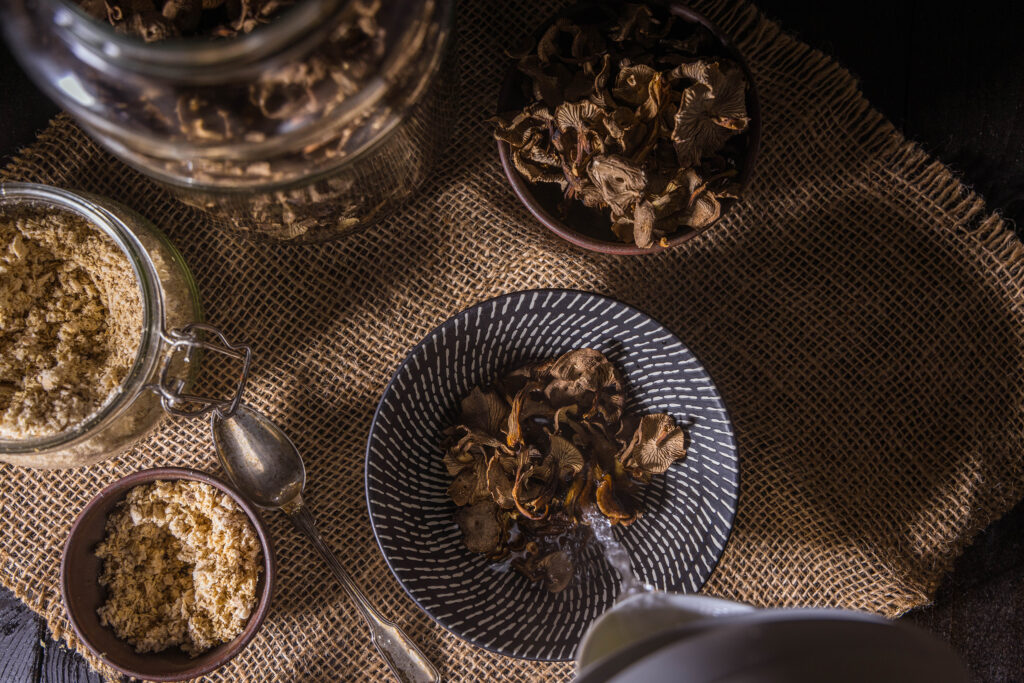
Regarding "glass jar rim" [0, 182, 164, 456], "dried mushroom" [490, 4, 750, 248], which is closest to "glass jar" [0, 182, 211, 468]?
"glass jar rim" [0, 182, 164, 456]

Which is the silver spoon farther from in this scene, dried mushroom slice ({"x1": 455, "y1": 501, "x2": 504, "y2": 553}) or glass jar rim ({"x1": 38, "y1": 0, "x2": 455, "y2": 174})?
glass jar rim ({"x1": 38, "y1": 0, "x2": 455, "y2": 174})

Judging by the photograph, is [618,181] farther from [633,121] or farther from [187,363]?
[187,363]

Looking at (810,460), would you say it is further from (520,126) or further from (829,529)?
(520,126)

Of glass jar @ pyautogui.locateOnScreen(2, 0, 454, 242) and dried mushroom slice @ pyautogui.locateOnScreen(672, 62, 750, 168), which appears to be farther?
dried mushroom slice @ pyautogui.locateOnScreen(672, 62, 750, 168)

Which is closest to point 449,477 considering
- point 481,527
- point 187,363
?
point 481,527

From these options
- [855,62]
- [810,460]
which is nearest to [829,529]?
[810,460]

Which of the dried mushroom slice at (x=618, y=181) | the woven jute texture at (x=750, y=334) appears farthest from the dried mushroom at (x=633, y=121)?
the woven jute texture at (x=750, y=334)

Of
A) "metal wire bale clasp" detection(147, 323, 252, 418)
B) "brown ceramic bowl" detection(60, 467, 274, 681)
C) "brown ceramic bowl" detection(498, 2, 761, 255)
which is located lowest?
"brown ceramic bowl" detection(60, 467, 274, 681)
